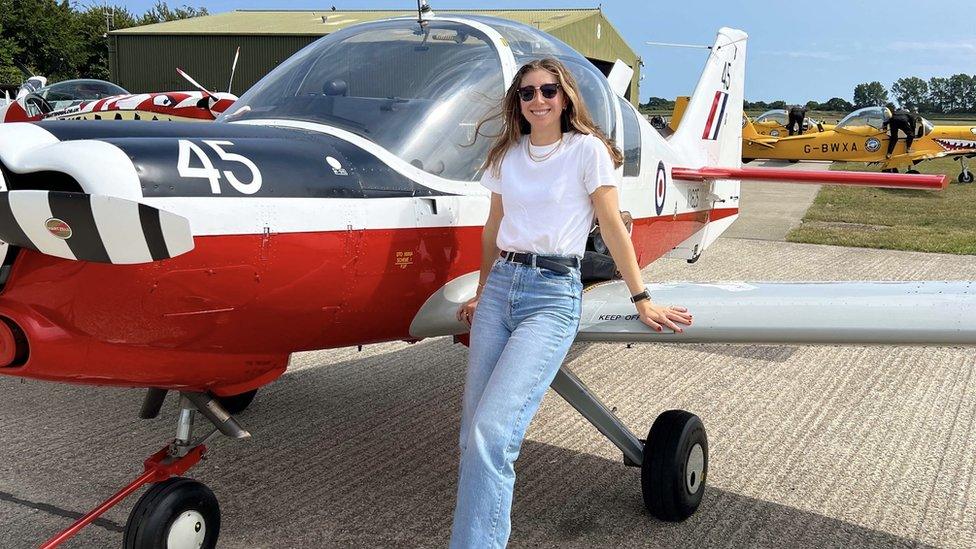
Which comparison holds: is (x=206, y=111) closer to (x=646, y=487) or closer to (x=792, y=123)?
(x=646, y=487)

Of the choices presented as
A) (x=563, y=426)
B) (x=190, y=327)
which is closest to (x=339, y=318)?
(x=190, y=327)

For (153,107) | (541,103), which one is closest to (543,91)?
(541,103)

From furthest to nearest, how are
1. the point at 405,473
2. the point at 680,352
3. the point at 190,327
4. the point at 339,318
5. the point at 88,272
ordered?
the point at 680,352, the point at 405,473, the point at 339,318, the point at 190,327, the point at 88,272

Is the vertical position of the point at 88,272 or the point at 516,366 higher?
the point at 88,272

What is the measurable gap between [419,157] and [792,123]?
101 feet

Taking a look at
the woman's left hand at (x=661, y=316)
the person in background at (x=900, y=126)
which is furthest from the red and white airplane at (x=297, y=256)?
the person in background at (x=900, y=126)

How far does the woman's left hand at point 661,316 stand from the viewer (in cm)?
288

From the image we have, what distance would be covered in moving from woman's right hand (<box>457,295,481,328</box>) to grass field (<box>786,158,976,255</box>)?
30.1 feet

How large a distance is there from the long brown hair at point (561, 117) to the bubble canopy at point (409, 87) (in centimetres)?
43

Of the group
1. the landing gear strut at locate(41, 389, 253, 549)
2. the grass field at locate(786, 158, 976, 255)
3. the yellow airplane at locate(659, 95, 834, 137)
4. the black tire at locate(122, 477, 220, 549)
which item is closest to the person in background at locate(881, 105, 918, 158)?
the grass field at locate(786, 158, 976, 255)

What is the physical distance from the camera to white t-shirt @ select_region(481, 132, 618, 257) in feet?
8.67

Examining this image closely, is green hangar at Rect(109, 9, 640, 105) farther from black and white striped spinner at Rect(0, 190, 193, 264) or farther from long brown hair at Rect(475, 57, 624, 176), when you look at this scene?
black and white striped spinner at Rect(0, 190, 193, 264)

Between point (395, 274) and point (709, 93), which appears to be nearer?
point (395, 274)

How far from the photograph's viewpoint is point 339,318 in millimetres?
2949
